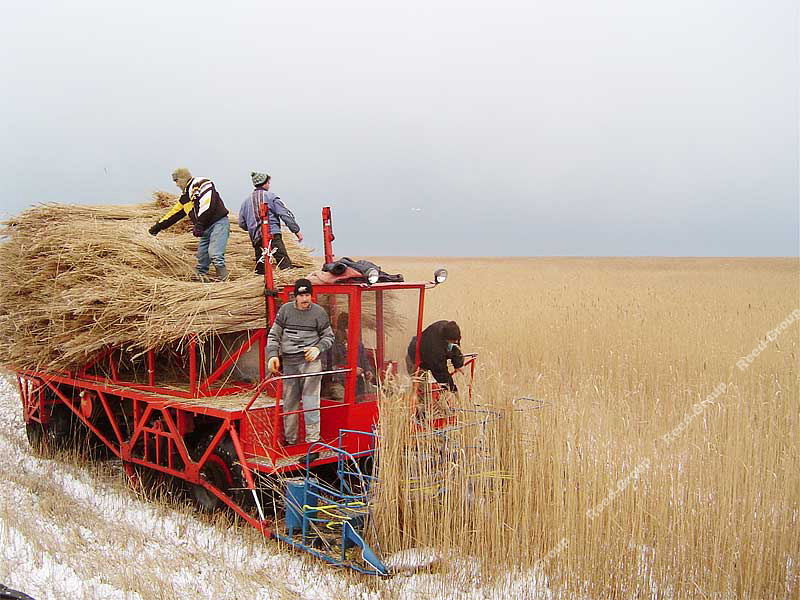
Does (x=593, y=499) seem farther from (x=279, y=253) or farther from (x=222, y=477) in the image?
(x=279, y=253)

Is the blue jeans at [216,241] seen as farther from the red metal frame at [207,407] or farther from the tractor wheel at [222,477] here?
the tractor wheel at [222,477]

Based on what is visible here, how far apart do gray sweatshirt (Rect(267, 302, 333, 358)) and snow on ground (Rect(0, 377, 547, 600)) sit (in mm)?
1580

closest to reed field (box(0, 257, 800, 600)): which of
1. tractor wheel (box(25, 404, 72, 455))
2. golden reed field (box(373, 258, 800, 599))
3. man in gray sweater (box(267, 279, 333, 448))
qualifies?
golden reed field (box(373, 258, 800, 599))

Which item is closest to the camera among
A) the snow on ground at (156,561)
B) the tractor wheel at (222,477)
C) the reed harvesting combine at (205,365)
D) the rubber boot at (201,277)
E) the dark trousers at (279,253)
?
the snow on ground at (156,561)

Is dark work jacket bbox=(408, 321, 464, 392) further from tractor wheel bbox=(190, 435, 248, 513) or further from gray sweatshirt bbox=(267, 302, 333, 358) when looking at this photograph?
tractor wheel bbox=(190, 435, 248, 513)

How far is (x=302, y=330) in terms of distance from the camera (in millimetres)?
6043

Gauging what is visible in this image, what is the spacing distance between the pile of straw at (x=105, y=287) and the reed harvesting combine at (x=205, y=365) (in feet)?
0.06

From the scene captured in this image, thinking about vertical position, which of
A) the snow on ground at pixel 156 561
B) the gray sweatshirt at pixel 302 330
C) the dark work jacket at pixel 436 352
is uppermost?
the gray sweatshirt at pixel 302 330

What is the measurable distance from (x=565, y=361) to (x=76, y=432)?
6798 millimetres

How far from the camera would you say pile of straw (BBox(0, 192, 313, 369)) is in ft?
21.7

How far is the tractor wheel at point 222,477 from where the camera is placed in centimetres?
621

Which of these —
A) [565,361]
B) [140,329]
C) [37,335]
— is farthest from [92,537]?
[565,361]

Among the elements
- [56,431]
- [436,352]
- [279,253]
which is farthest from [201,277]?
[56,431]

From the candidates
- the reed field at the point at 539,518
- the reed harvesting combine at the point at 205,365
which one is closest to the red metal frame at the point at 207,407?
the reed harvesting combine at the point at 205,365
